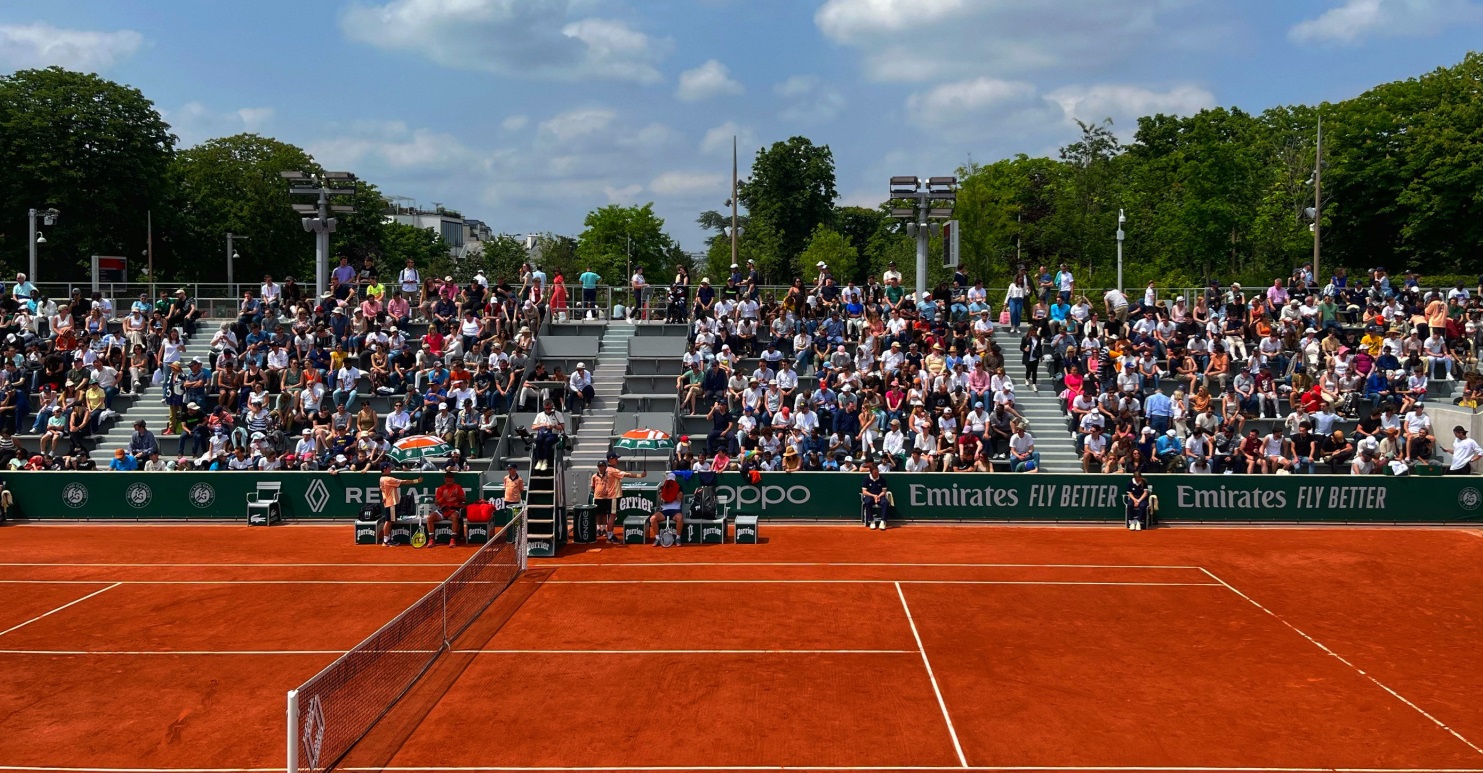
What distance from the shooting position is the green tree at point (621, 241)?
88.2 meters

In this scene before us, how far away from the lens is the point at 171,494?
87.8 feet

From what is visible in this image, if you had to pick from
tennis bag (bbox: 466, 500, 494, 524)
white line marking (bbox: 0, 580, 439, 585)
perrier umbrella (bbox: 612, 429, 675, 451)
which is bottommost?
white line marking (bbox: 0, 580, 439, 585)

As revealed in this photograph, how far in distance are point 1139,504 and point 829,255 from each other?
54568mm

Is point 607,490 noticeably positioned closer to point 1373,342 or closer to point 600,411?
point 600,411

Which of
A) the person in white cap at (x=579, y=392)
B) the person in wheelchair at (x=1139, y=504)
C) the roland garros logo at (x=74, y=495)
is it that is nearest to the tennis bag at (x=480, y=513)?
the person in white cap at (x=579, y=392)

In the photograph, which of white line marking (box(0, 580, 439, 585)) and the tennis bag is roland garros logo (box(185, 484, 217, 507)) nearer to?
white line marking (box(0, 580, 439, 585))

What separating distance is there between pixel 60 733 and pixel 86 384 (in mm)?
21968

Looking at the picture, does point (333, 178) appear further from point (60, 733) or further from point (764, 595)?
point (60, 733)

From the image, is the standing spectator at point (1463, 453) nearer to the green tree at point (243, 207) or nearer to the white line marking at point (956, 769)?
the white line marking at point (956, 769)

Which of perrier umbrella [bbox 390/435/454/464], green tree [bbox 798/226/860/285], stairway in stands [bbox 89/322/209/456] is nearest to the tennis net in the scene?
perrier umbrella [bbox 390/435/454/464]

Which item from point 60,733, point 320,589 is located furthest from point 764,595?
point 60,733

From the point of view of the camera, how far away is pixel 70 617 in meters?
17.6

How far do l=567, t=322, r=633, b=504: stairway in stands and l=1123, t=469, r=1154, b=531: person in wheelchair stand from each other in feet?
39.7

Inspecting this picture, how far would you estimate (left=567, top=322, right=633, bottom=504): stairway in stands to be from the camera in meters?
27.0
